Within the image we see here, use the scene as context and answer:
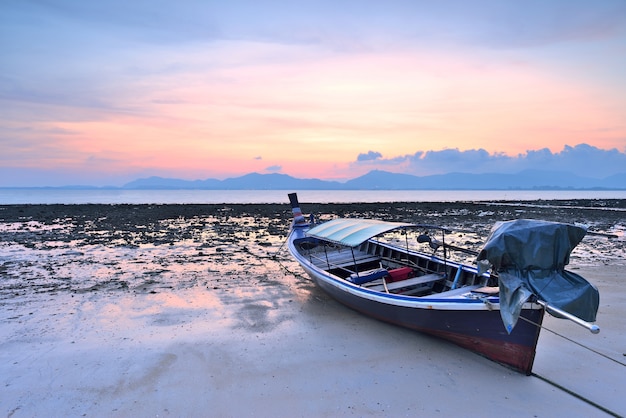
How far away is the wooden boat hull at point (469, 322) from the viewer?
648 cm

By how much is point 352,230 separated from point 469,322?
4265 mm

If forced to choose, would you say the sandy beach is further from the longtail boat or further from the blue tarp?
the blue tarp

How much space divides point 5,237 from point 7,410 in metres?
21.7

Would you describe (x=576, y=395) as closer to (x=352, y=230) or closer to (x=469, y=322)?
(x=469, y=322)

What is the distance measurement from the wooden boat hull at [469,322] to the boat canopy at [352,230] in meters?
1.51

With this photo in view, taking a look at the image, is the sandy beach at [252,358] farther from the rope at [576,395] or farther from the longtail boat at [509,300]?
the longtail boat at [509,300]

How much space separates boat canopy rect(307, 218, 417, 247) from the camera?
9.80m

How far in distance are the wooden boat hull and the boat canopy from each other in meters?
1.51

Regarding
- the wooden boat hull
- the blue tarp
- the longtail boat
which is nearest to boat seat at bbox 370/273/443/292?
the longtail boat

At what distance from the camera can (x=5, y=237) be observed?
22.8 metres

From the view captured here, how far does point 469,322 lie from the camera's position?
7.03m

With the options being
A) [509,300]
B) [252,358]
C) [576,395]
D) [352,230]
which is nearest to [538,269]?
[509,300]

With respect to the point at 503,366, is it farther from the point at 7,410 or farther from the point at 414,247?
the point at 414,247

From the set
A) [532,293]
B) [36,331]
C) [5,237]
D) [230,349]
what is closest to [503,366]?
[532,293]
